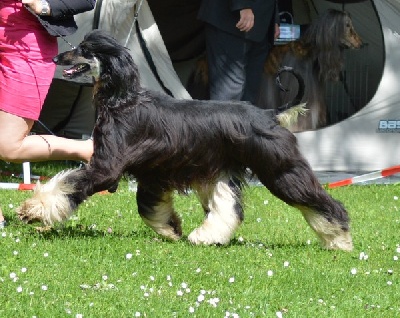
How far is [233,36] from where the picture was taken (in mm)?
8039

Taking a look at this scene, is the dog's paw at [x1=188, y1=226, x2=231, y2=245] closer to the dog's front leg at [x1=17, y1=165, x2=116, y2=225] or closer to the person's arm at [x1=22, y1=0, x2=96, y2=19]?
the dog's front leg at [x1=17, y1=165, x2=116, y2=225]

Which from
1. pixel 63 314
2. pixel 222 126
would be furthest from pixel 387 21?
pixel 63 314

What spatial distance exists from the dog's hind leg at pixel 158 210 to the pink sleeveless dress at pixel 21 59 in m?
0.82

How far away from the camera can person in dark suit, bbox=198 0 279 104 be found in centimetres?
795

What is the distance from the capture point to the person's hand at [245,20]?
784 centimetres

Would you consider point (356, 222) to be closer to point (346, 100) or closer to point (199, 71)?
point (199, 71)

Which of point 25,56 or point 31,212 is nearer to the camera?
point 31,212

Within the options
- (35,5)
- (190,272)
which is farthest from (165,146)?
(35,5)

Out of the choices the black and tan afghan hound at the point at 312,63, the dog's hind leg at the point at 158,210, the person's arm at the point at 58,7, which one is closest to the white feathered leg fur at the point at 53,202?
the dog's hind leg at the point at 158,210

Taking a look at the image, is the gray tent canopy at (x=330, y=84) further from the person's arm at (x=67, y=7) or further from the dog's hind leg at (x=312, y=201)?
the dog's hind leg at (x=312, y=201)

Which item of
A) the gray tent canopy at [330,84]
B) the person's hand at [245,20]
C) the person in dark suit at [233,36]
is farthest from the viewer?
the gray tent canopy at [330,84]

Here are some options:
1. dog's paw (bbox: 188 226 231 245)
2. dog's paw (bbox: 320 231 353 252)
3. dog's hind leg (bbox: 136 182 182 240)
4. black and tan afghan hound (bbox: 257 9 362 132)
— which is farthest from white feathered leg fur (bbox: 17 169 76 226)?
black and tan afghan hound (bbox: 257 9 362 132)

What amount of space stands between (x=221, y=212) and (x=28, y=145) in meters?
1.22

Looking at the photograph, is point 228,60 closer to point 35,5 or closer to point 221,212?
point 221,212
